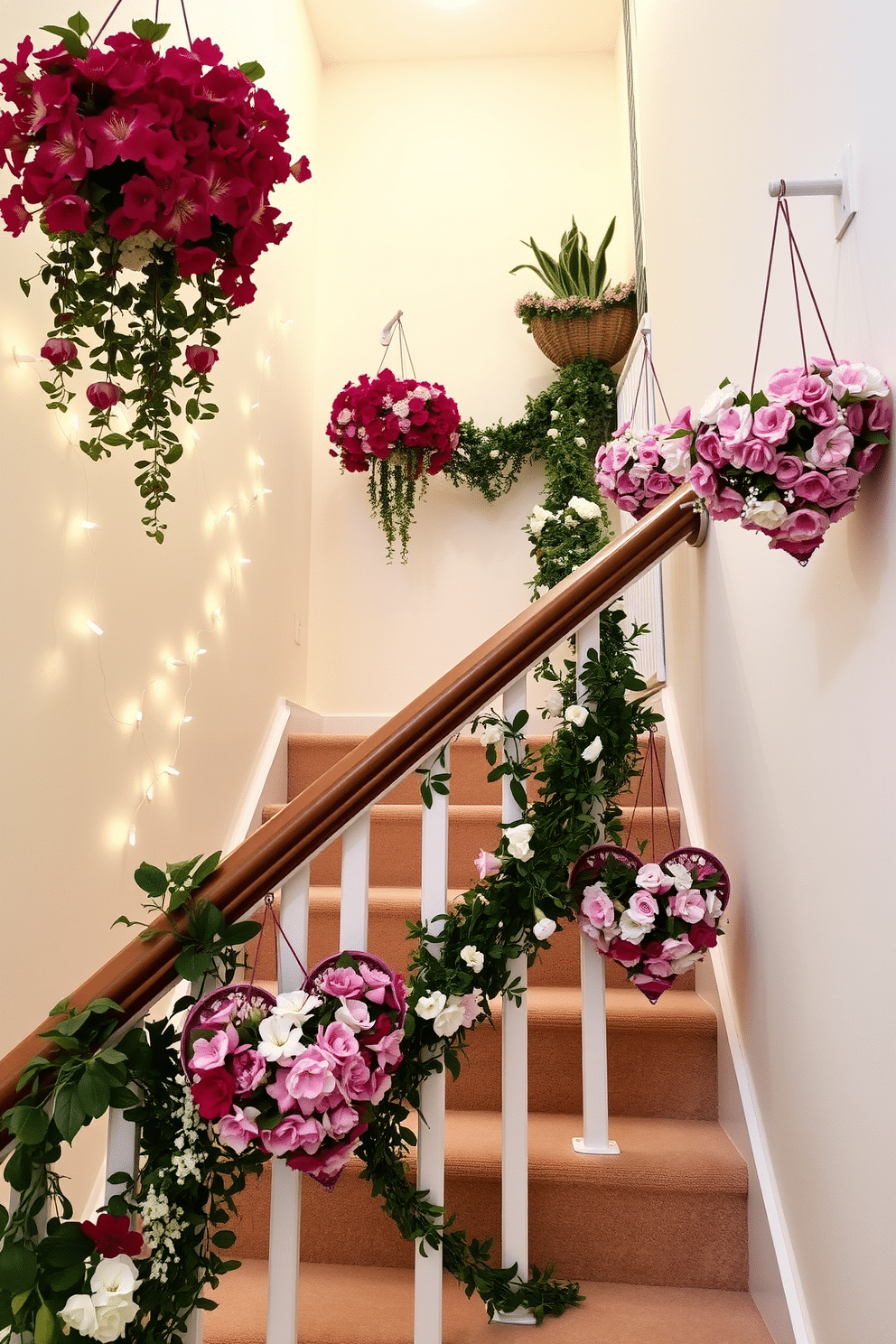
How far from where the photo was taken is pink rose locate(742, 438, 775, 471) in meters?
1.21

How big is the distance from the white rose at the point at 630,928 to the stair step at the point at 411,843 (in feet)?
2.83

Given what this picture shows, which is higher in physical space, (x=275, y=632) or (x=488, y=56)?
(x=488, y=56)

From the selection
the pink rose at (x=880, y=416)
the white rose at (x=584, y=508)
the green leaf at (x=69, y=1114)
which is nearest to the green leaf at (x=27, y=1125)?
the green leaf at (x=69, y=1114)

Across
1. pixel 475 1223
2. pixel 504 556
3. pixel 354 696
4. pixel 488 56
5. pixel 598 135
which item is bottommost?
pixel 475 1223

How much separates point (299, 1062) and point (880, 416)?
1.05 meters

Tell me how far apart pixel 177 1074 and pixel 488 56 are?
4583mm

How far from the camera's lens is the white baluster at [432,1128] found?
1456mm

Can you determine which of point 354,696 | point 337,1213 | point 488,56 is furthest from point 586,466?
point 337,1213

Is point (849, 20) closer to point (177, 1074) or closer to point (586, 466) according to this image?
point (177, 1074)

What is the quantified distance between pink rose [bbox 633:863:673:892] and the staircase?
0.39 m

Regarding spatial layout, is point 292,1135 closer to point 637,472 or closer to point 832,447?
point 832,447

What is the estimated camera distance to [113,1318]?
45.7 inches

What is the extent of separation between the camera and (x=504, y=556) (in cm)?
416

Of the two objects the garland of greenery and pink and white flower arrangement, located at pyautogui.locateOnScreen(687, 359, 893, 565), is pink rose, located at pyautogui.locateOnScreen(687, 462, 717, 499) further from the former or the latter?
the garland of greenery
